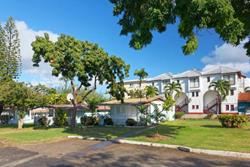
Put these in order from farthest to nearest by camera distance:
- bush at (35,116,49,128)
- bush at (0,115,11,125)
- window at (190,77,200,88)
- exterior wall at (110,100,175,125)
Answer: window at (190,77,200,88)
bush at (0,115,11,125)
exterior wall at (110,100,175,125)
bush at (35,116,49,128)

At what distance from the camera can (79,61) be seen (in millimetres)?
26500

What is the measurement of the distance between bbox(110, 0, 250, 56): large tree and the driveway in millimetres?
5072

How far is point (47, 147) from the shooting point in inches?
707

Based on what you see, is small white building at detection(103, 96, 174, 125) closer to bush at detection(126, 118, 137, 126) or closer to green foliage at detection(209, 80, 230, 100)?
bush at detection(126, 118, 137, 126)

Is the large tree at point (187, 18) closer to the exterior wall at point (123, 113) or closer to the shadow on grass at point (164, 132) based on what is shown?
the shadow on grass at point (164, 132)

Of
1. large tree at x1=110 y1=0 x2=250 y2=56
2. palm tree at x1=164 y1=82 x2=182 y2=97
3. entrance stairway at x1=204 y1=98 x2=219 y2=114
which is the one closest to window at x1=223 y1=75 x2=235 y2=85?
entrance stairway at x1=204 y1=98 x2=219 y2=114

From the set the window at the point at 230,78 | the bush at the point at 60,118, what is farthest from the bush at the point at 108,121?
the window at the point at 230,78

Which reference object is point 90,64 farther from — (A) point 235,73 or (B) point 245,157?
(A) point 235,73

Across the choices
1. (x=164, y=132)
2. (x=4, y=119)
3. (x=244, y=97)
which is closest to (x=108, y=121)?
(x=164, y=132)

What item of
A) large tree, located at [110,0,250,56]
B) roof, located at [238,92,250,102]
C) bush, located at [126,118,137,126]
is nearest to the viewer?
large tree, located at [110,0,250,56]

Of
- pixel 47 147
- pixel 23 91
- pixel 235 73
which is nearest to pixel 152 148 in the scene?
pixel 47 147

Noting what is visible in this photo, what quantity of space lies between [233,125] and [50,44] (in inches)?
709

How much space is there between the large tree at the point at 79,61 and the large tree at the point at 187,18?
10.3m

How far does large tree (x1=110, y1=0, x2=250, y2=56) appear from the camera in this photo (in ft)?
38.0
